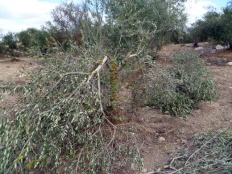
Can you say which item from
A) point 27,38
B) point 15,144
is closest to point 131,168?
point 15,144

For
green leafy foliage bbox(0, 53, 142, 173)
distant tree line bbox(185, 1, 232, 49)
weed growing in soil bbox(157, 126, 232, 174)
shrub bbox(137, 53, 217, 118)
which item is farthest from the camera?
distant tree line bbox(185, 1, 232, 49)

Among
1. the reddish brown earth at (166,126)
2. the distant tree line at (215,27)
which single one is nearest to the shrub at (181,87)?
the reddish brown earth at (166,126)

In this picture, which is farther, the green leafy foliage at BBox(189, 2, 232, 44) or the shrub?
the green leafy foliage at BBox(189, 2, 232, 44)

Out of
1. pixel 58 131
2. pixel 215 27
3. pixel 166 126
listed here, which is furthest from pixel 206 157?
pixel 215 27

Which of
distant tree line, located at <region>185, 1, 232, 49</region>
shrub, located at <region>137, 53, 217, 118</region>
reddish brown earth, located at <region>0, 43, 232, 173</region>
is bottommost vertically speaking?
reddish brown earth, located at <region>0, 43, 232, 173</region>

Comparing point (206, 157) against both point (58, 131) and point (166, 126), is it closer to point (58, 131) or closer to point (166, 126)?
point (166, 126)

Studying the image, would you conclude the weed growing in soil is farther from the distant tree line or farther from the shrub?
the distant tree line

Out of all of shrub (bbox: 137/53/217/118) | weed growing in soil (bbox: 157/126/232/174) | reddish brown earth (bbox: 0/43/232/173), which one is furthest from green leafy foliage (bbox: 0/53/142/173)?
shrub (bbox: 137/53/217/118)

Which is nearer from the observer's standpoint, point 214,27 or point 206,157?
point 206,157

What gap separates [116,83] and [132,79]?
2.22 ft

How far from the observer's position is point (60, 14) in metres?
10.9

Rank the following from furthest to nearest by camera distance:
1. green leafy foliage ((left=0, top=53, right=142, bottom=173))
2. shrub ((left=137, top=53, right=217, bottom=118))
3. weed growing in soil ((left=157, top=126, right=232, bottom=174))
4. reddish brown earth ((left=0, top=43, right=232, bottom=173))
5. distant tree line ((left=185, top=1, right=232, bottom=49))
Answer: distant tree line ((left=185, top=1, right=232, bottom=49)) < shrub ((left=137, top=53, right=217, bottom=118)) < reddish brown earth ((left=0, top=43, right=232, bottom=173)) < weed growing in soil ((left=157, top=126, right=232, bottom=174)) < green leafy foliage ((left=0, top=53, right=142, bottom=173))

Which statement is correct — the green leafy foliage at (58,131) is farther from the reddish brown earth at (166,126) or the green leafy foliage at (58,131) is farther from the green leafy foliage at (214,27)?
the green leafy foliage at (214,27)

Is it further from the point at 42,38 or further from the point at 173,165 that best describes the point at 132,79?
the point at 42,38
